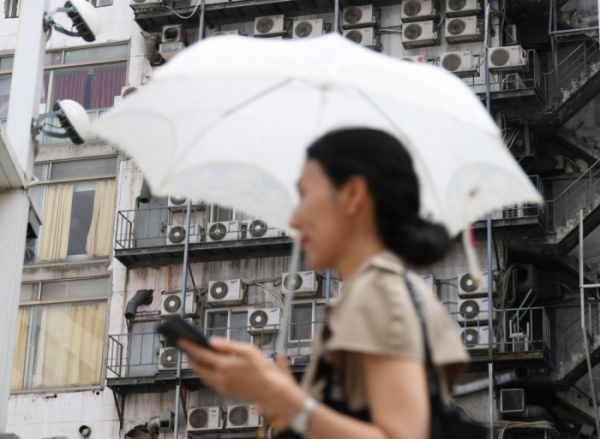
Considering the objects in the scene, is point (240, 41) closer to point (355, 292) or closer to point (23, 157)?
point (355, 292)

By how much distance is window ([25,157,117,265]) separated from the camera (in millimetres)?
26016

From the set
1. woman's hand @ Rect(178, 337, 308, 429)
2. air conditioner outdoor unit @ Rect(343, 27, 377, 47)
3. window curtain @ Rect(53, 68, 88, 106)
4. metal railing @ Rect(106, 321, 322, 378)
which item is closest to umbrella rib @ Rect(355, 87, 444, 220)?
woman's hand @ Rect(178, 337, 308, 429)

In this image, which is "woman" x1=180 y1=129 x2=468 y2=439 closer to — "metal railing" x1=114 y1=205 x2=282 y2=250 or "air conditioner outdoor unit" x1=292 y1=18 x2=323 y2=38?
"metal railing" x1=114 y1=205 x2=282 y2=250

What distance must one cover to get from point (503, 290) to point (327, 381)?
21122 mm

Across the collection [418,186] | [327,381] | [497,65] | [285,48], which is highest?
[497,65]

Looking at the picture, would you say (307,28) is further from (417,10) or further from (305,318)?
(305,318)

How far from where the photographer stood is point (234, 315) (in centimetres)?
2470

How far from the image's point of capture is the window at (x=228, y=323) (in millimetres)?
24406

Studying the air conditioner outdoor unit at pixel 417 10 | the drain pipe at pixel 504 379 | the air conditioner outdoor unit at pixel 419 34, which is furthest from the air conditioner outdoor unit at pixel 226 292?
the air conditioner outdoor unit at pixel 417 10

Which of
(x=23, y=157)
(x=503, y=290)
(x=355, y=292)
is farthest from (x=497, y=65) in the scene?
(x=355, y=292)

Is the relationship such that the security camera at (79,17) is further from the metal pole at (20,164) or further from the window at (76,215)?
the window at (76,215)

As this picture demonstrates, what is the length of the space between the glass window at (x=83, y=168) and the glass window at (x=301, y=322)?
5820 mm

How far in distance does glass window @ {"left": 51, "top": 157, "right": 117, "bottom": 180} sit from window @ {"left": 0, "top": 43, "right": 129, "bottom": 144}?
0.74m

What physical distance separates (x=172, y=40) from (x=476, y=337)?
10330 mm
